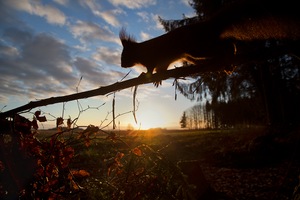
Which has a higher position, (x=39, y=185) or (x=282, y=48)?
(x=282, y=48)

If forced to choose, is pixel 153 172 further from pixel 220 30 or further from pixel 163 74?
pixel 220 30

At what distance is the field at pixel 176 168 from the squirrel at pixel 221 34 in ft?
3.65

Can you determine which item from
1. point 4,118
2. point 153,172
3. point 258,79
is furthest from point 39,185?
point 258,79

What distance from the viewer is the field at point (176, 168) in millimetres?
2117

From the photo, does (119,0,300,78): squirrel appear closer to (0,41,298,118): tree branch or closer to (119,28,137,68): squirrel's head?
(119,28,137,68): squirrel's head

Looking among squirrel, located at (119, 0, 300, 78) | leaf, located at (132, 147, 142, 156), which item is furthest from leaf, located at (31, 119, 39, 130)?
squirrel, located at (119, 0, 300, 78)

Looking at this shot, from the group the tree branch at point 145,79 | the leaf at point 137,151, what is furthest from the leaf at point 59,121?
the leaf at point 137,151

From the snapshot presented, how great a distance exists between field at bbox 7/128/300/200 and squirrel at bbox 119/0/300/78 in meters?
1.11

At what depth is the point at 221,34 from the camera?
10.1ft

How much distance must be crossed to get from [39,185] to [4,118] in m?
0.53

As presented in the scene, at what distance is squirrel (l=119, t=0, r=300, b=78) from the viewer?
7.37 feet

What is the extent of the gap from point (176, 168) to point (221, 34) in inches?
70.7

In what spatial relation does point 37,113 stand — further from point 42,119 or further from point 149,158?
point 149,158

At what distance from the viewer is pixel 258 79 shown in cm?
1516
